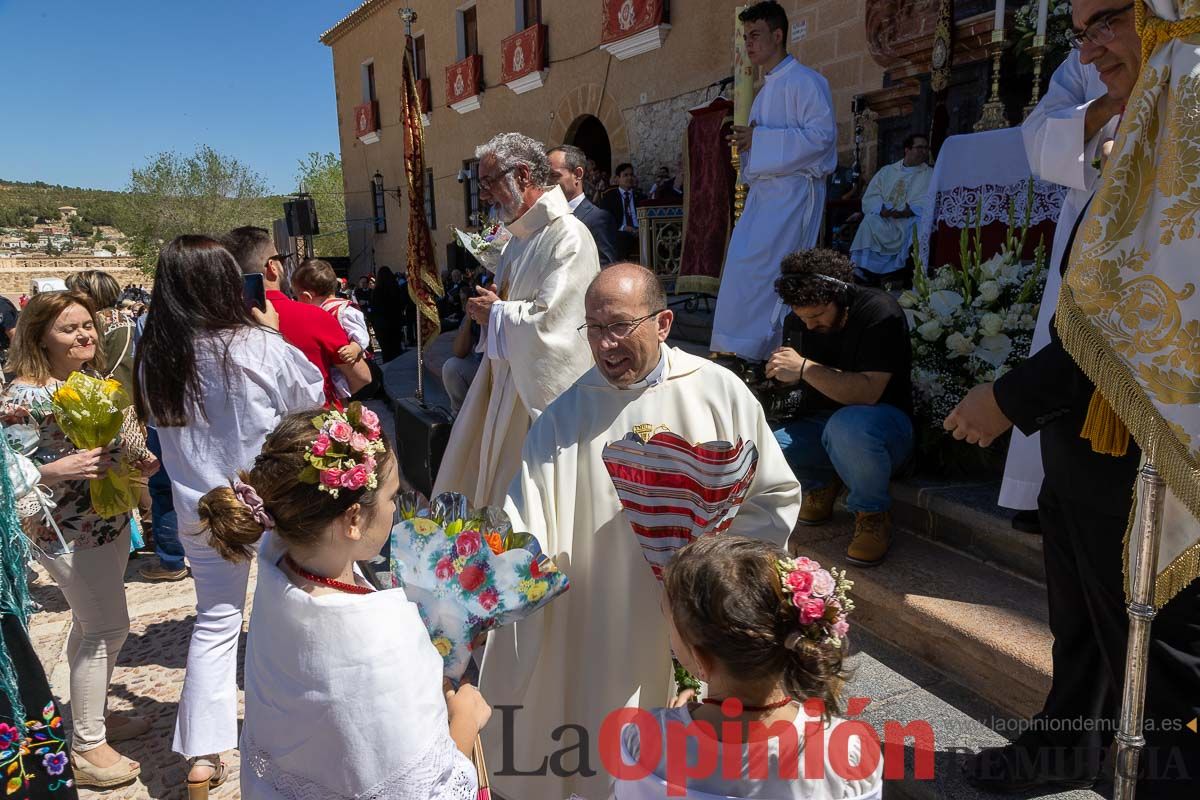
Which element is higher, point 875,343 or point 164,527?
point 875,343

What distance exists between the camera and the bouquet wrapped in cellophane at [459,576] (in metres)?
1.60

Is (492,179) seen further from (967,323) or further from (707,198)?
(707,198)

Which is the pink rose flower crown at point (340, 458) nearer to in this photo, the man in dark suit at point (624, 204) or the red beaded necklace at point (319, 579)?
the red beaded necklace at point (319, 579)

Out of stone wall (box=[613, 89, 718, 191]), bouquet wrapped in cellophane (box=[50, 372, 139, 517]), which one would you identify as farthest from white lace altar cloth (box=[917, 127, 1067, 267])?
stone wall (box=[613, 89, 718, 191])

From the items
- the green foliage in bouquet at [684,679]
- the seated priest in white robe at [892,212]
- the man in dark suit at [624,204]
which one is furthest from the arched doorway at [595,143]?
the green foliage in bouquet at [684,679]

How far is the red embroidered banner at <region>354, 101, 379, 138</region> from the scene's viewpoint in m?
23.1

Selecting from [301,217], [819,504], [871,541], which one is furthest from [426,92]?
[871,541]

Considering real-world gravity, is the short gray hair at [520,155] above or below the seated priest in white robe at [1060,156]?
above

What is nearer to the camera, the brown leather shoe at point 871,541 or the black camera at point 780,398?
the brown leather shoe at point 871,541

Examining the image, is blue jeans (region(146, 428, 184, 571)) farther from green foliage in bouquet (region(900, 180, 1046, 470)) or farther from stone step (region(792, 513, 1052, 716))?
green foliage in bouquet (region(900, 180, 1046, 470))

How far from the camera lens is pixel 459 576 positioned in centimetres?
160

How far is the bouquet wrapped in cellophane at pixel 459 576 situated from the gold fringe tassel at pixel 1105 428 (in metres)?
1.21

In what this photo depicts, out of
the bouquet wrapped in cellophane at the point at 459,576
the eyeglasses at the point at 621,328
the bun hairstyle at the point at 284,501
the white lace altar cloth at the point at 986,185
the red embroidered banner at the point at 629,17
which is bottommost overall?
the bouquet wrapped in cellophane at the point at 459,576

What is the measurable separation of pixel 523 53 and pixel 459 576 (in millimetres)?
15078
